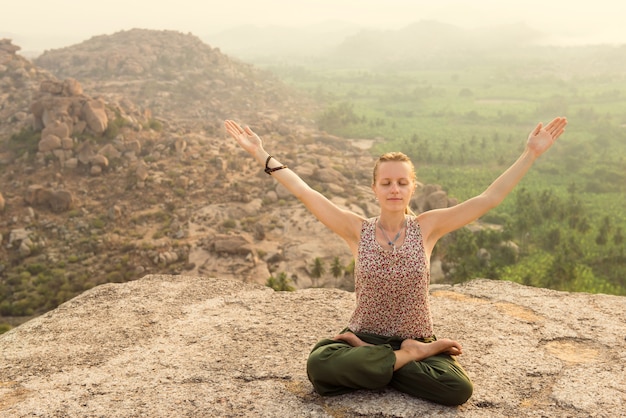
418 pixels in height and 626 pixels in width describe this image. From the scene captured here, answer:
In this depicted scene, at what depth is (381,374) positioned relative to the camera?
369 cm

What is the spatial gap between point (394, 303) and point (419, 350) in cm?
38

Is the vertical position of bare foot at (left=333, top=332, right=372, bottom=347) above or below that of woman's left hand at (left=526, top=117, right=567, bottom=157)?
below

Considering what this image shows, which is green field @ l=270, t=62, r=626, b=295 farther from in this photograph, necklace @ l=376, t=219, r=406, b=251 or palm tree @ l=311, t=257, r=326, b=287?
necklace @ l=376, t=219, r=406, b=251

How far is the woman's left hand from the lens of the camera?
4.27 metres

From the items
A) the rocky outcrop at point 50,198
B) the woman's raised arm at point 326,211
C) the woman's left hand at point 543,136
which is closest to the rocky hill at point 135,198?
the rocky outcrop at point 50,198

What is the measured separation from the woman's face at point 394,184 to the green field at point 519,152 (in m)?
15.1

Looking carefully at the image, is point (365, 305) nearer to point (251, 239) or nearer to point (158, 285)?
point (158, 285)

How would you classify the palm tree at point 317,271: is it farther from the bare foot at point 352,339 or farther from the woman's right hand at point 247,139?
the bare foot at point 352,339

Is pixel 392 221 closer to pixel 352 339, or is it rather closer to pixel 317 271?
pixel 352 339

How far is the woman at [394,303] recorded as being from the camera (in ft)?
12.2

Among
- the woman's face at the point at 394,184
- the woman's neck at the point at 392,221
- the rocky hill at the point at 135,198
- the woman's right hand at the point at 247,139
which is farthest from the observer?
the rocky hill at the point at 135,198

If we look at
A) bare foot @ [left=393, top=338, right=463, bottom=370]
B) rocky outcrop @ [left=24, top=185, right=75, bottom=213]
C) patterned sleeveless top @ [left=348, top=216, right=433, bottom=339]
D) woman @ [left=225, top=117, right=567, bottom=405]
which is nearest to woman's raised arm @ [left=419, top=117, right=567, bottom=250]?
woman @ [left=225, top=117, right=567, bottom=405]

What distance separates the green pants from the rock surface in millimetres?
97

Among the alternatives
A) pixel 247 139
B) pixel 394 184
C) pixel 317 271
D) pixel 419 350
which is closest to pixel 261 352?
pixel 419 350
